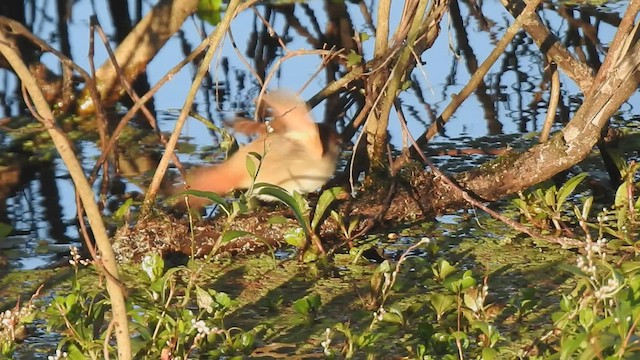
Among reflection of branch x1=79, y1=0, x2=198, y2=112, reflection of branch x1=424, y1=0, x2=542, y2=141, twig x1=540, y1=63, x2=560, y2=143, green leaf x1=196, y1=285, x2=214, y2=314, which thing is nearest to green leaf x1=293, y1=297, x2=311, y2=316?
green leaf x1=196, y1=285, x2=214, y2=314

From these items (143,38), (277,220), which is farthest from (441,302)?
(143,38)

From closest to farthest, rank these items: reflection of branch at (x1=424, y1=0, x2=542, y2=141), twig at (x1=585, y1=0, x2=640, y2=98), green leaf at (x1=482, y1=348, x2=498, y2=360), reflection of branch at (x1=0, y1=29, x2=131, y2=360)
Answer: reflection of branch at (x1=0, y1=29, x2=131, y2=360)
green leaf at (x1=482, y1=348, x2=498, y2=360)
twig at (x1=585, y1=0, x2=640, y2=98)
reflection of branch at (x1=424, y1=0, x2=542, y2=141)

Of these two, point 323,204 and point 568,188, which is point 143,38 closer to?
point 323,204

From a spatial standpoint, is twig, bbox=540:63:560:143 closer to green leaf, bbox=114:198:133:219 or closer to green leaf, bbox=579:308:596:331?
green leaf, bbox=114:198:133:219

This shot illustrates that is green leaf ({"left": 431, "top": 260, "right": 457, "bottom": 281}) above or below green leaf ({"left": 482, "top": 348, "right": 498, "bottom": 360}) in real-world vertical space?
below

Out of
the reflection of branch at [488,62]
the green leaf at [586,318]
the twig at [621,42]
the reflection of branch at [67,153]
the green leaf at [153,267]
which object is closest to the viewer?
the reflection of branch at [67,153]

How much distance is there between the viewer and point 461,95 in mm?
3473

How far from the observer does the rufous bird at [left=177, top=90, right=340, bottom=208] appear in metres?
3.35

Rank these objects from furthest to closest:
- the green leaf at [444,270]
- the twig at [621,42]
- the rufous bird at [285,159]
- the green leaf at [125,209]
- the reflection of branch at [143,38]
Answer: the reflection of branch at [143,38] < the rufous bird at [285,159] < the green leaf at [125,209] < the twig at [621,42] < the green leaf at [444,270]

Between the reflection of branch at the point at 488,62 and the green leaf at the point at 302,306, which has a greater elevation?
the reflection of branch at the point at 488,62

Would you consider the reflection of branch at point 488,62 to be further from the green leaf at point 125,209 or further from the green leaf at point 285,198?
the green leaf at point 125,209

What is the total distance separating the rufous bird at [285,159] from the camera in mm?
3350

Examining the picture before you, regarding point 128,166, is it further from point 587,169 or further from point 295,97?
point 587,169

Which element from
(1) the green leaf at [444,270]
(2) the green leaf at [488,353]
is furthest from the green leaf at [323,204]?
(2) the green leaf at [488,353]
